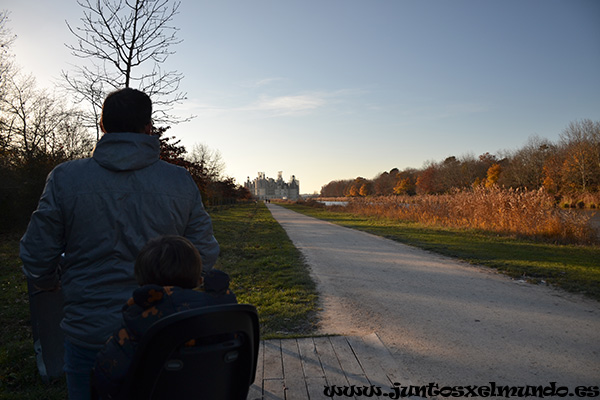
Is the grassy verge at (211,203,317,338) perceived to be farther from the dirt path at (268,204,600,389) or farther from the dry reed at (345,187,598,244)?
the dry reed at (345,187,598,244)

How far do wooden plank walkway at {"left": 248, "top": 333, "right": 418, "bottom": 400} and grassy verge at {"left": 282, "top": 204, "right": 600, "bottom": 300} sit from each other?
4431 millimetres

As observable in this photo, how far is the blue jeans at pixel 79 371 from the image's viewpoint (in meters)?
1.78

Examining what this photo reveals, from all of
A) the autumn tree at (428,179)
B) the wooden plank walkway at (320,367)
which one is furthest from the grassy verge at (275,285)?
the autumn tree at (428,179)

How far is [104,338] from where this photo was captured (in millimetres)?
1760

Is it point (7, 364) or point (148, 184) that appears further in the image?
point (7, 364)

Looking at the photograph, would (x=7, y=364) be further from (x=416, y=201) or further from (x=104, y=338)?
(x=416, y=201)

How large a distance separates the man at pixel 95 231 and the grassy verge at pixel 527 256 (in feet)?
22.4

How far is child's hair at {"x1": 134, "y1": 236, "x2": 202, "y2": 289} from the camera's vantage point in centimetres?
154

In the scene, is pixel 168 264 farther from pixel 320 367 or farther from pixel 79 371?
pixel 320 367

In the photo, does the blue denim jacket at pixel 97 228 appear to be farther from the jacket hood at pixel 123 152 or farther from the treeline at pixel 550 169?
the treeline at pixel 550 169

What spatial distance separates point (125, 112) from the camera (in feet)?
6.16

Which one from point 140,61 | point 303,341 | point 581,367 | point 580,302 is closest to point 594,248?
point 580,302

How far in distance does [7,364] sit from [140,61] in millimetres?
5889

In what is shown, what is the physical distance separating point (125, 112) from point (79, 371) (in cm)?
125
